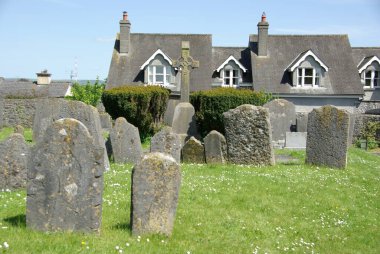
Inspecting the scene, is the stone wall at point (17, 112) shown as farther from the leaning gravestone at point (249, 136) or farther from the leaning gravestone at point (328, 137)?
the leaning gravestone at point (328, 137)

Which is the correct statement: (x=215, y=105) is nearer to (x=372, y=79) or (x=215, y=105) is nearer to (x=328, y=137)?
(x=328, y=137)

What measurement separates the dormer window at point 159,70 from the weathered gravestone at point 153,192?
30.2 meters

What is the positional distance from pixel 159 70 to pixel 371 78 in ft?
61.8

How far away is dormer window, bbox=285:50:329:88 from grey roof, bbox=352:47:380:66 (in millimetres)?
6171

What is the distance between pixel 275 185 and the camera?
11.1 meters

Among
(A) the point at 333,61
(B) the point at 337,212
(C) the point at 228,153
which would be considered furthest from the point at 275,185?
(A) the point at 333,61

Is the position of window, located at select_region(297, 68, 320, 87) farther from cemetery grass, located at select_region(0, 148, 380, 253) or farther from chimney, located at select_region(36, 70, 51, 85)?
cemetery grass, located at select_region(0, 148, 380, 253)

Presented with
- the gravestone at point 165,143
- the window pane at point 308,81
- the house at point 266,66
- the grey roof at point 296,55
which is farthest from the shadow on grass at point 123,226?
the window pane at point 308,81

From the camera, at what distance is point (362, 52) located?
4197 centimetres

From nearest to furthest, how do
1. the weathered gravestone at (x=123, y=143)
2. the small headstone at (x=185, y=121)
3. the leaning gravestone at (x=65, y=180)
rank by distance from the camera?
1. the leaning gravestone at (x=65, y=180)
2. the weathered gravestone at (x=123, y=143)
3. the small headstone at (x=185, y=121)

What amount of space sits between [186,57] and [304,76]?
17.3m

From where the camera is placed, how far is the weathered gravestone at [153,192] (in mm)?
6742

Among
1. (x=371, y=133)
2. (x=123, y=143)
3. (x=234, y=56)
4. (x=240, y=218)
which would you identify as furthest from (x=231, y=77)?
(x=240, y=218)

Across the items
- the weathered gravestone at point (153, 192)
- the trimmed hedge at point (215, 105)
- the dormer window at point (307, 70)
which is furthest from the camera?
the dormer window at point (307, 70)
